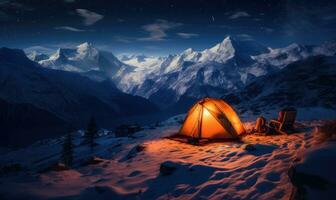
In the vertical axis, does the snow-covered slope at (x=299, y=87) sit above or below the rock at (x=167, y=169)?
above

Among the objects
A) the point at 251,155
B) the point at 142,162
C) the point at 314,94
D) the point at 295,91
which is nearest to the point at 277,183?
the point at 251,155

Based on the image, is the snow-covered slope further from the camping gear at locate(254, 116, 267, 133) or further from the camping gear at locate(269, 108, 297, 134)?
the camping gear at locate(269, 108, 297, 134)

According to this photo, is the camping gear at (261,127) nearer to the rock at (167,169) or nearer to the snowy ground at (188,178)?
the snowy ground at (188,178)

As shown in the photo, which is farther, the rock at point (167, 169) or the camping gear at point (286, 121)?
the camping gear at point (286, 121)

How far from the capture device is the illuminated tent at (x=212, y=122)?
683 inches

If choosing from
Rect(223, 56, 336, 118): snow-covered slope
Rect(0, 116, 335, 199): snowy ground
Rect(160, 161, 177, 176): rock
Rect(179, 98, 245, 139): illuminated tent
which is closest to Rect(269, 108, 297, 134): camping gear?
Rect(0, 116, 335, 199): snowy ground

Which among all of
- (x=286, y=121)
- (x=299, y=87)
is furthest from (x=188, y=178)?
(x=299, y=87)

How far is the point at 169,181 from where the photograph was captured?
33.9 ft

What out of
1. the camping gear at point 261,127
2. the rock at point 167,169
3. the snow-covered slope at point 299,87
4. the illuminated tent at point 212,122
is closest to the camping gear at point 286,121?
the camping gear at point 261,127

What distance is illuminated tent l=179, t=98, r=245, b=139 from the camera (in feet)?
56.9

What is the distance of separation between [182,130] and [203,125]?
8.50 feet

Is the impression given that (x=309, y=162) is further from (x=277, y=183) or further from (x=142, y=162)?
(x=142, y=162)

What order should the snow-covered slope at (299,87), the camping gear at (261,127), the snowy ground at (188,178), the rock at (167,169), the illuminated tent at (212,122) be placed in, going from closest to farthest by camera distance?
1. the snowy ground at (188,178)
2. the rock at (167,169)
3. the illuminated tent at (212,122)
4. the camping gear at (261,127)
5. the snow-covered slope at (299,87)

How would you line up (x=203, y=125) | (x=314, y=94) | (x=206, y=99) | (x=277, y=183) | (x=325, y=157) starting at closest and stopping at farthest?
(x=325, y=157), (x=277, y=183), (x=203, y=125), (x=206, y=99), (x=314, y=94)
